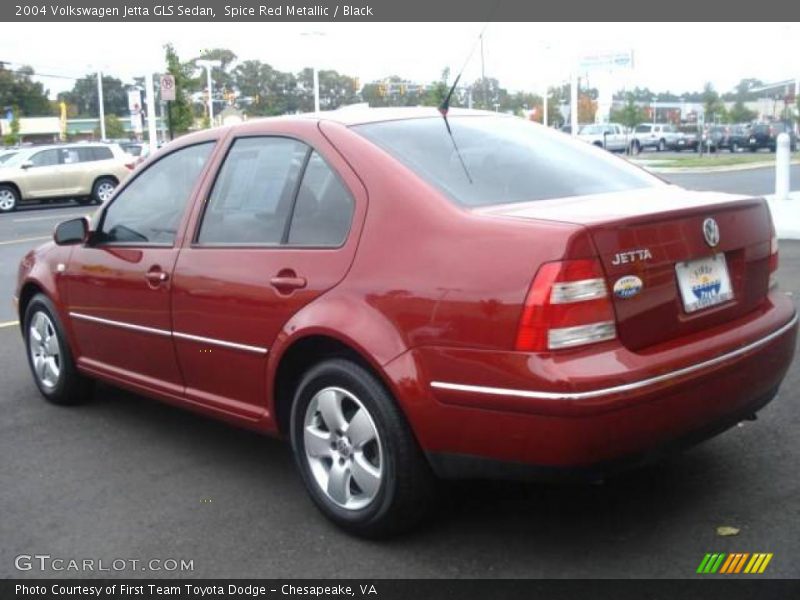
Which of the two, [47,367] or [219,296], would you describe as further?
[47,367]

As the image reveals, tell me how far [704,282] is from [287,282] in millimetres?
1609

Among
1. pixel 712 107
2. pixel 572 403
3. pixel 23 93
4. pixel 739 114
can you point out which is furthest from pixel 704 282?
pixel 23 93

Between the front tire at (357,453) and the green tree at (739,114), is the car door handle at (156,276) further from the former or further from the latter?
the green tree at (739,114)

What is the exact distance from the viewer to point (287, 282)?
3.80 m

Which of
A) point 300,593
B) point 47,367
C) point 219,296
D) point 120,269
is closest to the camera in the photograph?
point 300,593

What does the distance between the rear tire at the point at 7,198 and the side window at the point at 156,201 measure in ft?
65.9

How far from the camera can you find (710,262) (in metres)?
3.47

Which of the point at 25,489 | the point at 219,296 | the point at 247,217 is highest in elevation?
the point at 247,217

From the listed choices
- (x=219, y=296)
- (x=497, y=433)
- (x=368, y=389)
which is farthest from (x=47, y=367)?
(x=497, y=433)

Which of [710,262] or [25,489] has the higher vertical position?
[710,262]

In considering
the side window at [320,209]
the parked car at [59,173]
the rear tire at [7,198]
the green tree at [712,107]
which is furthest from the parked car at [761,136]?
the side window at [320,209]

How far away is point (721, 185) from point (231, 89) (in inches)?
1424

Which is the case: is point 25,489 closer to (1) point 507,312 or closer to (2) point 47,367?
(2) point 47,367

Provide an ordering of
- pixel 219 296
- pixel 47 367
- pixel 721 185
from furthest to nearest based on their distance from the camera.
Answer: pixel 721 185
pixel 47 367
pixel 219 296
